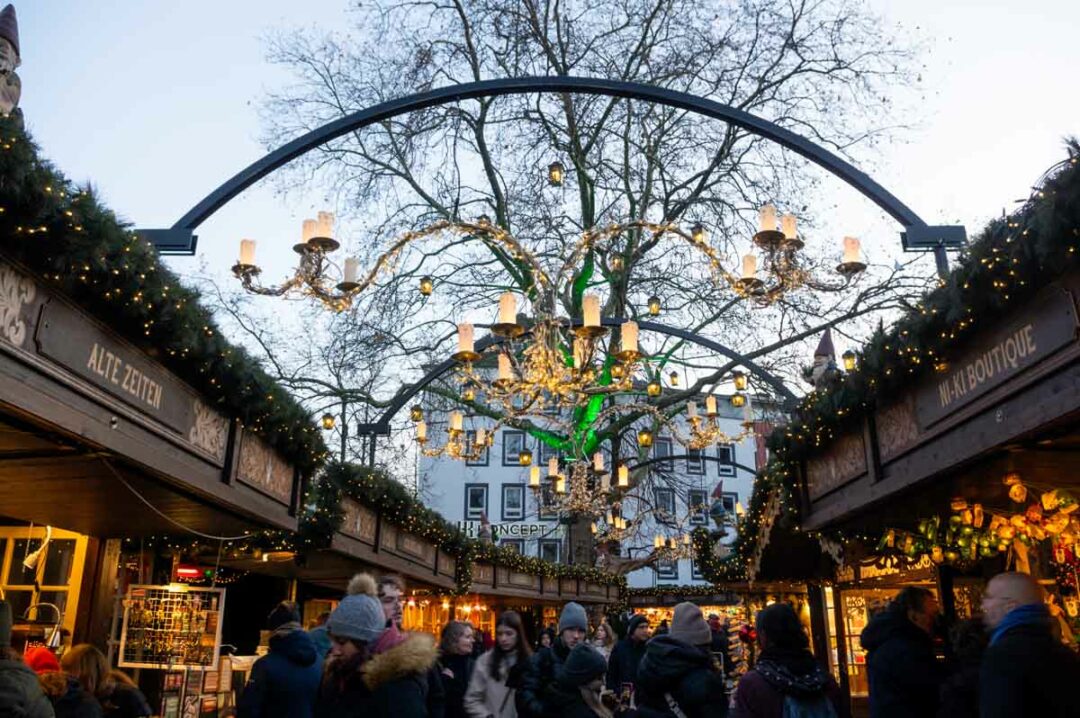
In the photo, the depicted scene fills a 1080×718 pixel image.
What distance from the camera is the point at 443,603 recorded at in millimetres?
18797

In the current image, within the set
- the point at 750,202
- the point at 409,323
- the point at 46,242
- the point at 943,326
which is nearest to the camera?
the point at 46,242

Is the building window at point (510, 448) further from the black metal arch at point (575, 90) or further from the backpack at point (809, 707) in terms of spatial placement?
the backpack at point (809, 707)

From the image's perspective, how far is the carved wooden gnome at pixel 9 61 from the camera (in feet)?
12.7

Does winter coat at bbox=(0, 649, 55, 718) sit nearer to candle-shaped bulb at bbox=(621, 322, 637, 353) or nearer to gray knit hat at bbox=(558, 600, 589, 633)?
gray knit hat at bbox=(558, 600, 589, 633)

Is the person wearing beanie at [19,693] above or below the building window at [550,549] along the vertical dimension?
below

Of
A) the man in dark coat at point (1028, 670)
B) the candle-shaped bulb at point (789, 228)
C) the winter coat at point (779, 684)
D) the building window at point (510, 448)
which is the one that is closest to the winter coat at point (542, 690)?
the winter coat at point (779, 684)

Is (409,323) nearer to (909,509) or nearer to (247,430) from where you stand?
(247,430)

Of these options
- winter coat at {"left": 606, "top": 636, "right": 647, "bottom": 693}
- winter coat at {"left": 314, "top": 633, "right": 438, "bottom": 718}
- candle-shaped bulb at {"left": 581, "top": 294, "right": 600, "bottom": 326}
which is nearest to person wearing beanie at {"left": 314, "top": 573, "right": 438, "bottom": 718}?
winter coat at {"left": 314, "top": 633, "right": 438, "bottom": 718}

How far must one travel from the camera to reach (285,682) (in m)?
3.95

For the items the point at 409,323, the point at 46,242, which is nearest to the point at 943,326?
the point at 46,242

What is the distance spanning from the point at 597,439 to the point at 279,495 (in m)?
13.9

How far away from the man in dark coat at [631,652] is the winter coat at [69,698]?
532cm

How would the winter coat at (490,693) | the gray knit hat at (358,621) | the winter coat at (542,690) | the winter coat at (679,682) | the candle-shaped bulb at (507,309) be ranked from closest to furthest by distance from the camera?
the gray knit hat at (358,621) → the winter coat at (679,682) → the winter coat at (542,690) → the winter coat at (490,693) → the candle-shaped bulb at (507,309)

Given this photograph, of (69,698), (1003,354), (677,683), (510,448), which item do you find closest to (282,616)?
(69,698)
